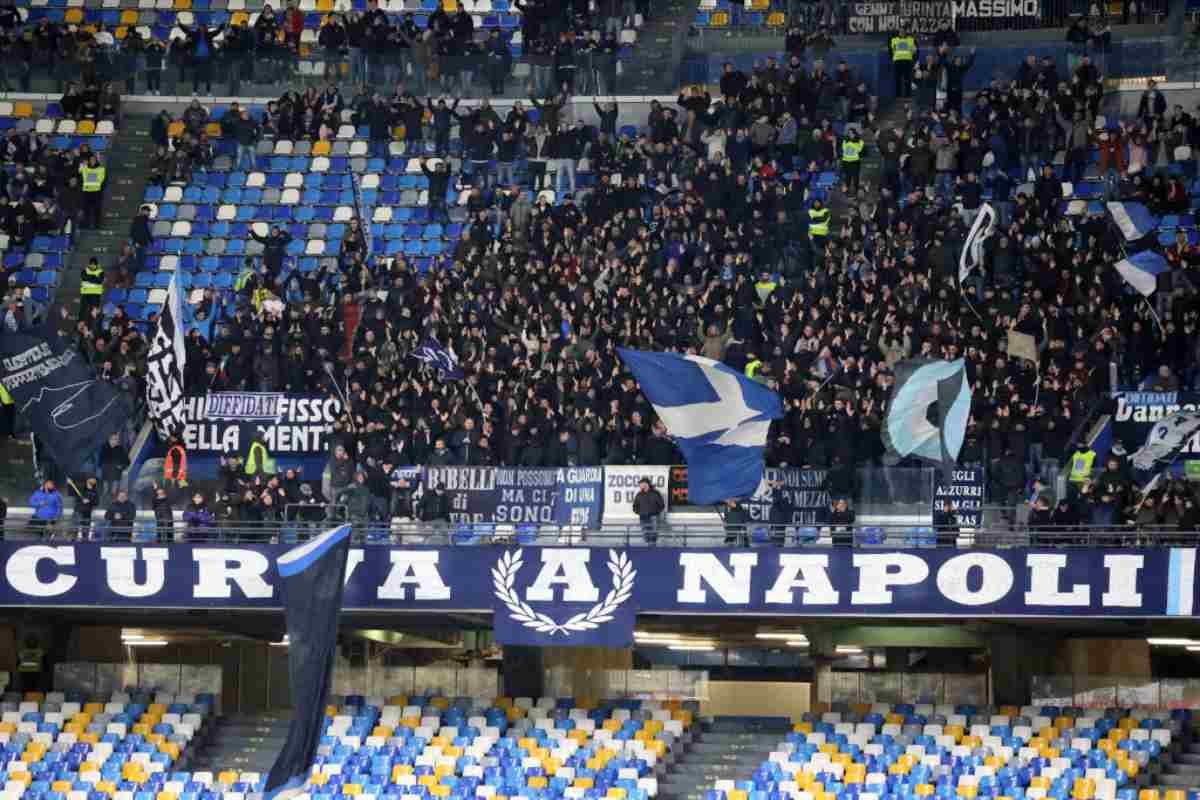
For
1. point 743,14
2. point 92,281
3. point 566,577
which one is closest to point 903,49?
point 743,14

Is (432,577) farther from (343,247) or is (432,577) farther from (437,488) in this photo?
(343,247)

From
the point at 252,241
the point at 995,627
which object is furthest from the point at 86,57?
the point at 995,627

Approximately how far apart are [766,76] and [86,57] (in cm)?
1229

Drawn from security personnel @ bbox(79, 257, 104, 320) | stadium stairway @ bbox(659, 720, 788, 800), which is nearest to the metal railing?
stadium stairway @ bbox(659, 720, 788, 800)

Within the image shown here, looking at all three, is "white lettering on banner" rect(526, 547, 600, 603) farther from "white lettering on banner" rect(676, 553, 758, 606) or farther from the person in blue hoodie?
the person in blue hoodie

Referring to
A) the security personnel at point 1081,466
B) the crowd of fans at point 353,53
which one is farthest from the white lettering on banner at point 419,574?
the crowd of fans at point 353,53

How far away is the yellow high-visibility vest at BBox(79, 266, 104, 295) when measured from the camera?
3888 cm

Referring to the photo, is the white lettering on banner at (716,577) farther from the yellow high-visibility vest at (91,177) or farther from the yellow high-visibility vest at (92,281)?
the yellow high-visibility vest at (91,177)

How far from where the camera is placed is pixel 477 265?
38094 mm

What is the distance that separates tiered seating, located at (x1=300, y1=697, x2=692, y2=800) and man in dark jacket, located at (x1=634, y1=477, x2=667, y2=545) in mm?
2932

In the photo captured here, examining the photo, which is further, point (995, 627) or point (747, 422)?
point (995, 627)

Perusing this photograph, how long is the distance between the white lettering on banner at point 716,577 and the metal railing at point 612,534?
325 mm

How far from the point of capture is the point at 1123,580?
29.9 metres

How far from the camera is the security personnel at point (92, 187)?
41.3 m
